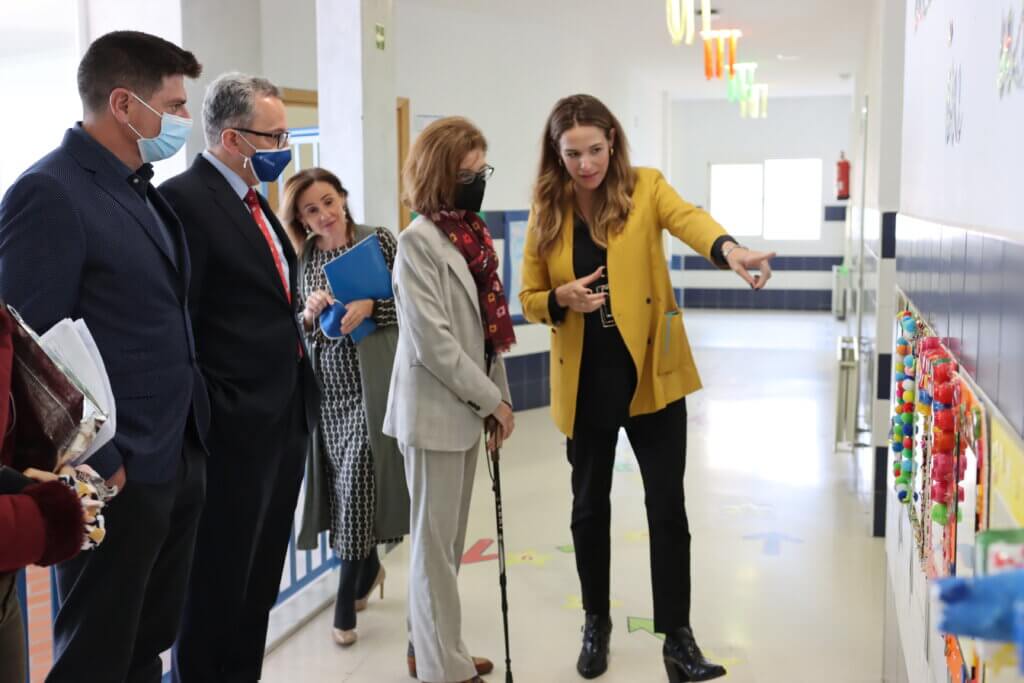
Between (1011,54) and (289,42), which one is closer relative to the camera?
(1011,54)

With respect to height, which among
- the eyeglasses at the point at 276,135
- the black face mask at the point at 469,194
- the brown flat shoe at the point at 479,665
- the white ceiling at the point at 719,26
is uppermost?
the white ceiling at the point at 719,26

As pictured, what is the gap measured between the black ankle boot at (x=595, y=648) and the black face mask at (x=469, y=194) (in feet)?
4.37

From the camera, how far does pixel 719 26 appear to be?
29.1 ft

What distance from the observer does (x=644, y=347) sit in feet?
9.50

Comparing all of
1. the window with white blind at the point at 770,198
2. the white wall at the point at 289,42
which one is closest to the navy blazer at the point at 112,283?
the white wall at the point at 289,42

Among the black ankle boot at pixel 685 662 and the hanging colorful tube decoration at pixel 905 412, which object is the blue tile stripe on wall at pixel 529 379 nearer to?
the black ankle boot at pixel 685 662

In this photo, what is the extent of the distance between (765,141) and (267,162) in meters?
14.5

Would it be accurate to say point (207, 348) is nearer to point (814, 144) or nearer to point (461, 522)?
point (461, 522)

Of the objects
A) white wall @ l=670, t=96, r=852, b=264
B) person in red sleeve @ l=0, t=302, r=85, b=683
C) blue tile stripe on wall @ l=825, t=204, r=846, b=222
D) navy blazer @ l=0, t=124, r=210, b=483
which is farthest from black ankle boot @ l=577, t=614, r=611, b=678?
blue tile stripe on wall @ l=825, t=204, r=846, b=222

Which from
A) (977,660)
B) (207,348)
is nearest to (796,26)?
(207,348)

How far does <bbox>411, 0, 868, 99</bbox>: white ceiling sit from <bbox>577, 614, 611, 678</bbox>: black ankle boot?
4.98m

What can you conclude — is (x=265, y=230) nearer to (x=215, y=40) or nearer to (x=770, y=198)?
(x=215, y=40)

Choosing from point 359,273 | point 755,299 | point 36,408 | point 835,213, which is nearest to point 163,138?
point 36,408

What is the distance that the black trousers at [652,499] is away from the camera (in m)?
2.96
